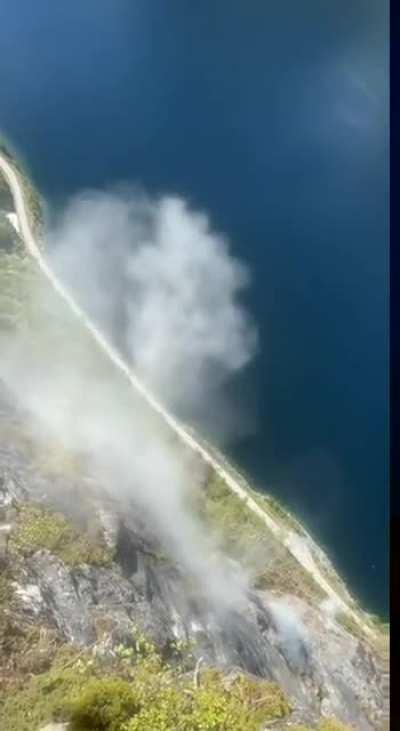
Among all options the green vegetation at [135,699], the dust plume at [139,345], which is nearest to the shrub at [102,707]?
the green vegetation at [135,699]

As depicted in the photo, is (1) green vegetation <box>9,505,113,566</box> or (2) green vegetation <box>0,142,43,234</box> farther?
(2) green vegetation <box>0,142,43,234</box>

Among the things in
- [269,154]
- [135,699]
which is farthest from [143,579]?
[269,154]

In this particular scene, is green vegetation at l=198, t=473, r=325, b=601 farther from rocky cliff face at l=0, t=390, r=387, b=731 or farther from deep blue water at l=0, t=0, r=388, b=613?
deep blue water at l=0, t=0, r=388, b=613

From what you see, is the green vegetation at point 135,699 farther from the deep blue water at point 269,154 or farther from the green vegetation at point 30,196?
the green vegetation at point 30,196

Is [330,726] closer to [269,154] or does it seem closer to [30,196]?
[269,154]

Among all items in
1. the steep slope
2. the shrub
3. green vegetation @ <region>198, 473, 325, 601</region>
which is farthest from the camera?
green vegetation @ <region>198, 473, 325, 601</region>

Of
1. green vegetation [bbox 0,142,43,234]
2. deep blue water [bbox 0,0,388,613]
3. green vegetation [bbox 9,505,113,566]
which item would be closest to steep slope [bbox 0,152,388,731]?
green vegetation [bbox 9,505,113,566]
